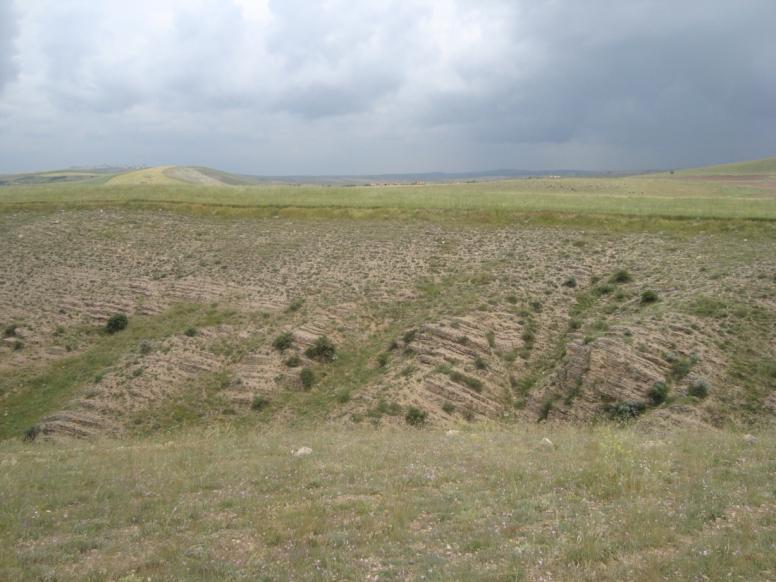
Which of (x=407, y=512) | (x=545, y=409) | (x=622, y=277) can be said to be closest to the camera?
(x=407, y=512)

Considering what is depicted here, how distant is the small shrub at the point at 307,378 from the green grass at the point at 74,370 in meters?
7.26

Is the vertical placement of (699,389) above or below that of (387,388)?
above

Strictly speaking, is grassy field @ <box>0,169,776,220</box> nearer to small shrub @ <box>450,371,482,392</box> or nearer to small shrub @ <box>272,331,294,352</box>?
small shrub @ <box>272,331,294,352</box>

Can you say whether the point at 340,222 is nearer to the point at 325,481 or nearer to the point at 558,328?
the point at 558,328

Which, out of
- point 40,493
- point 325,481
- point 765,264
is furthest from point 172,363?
point 765,264

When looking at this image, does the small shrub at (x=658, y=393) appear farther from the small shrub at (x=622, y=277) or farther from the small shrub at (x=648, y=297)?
the small shrub at (x=622, y=277)

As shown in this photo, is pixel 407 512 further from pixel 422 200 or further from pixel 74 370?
pixel 422 200

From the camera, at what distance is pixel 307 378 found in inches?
1081

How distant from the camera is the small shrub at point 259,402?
26.1 meters

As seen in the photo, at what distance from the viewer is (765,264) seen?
31.4 m

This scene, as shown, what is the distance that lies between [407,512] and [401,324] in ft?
64.7

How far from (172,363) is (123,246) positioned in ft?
61.2

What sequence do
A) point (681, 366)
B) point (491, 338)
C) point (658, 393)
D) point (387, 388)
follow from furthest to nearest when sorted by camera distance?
point (491, 338), point (387, 388), point (681, 366), point (658, 393)

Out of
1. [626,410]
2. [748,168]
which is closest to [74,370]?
[626,410]
